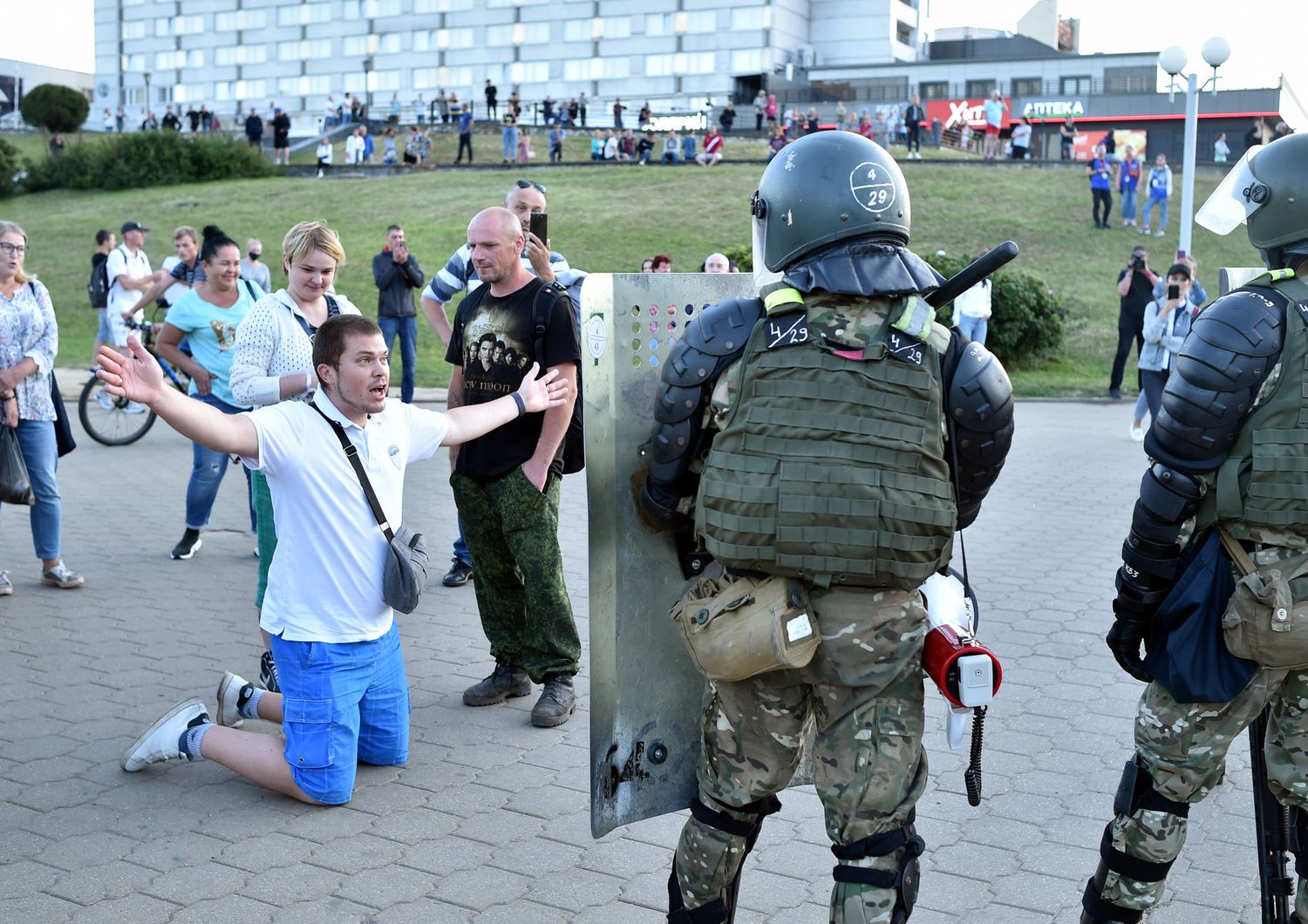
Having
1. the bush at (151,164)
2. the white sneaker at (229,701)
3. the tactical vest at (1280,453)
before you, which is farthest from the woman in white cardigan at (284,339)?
the bush at (151,164)

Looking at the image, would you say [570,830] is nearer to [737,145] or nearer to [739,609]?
[739,609]

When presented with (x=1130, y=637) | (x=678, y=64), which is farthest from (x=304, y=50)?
(x=1130, y=637)

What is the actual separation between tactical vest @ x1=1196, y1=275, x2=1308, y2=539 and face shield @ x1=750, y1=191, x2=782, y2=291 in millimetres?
1143

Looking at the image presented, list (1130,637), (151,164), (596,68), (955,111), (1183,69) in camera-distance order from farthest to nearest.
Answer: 1. (596,68)
2. (955,111)
3. (151,164)
4. (1183,69)
5. (1130,637)

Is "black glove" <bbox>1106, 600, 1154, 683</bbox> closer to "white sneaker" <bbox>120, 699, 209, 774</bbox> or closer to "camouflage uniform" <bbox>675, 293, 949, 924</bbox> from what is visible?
"camouflage uniform" <bbox>675, 293, 949, 924</bbox>

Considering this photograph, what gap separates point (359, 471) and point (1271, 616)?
274 centimetres

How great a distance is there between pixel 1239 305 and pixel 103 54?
299 feet

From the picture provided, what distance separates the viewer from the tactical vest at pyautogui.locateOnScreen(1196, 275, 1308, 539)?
9.48 feet

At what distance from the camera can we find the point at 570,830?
410cm

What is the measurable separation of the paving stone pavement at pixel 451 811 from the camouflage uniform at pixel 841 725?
0.75 m

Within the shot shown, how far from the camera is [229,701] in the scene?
4.76m

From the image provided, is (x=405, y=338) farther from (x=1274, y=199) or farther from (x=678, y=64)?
(x=678, y=64)

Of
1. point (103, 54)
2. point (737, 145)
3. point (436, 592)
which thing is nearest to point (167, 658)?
point (436, 592)

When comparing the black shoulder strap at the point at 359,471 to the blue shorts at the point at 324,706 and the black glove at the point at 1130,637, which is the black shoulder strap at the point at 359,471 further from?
the black glove at the point at 1130,637
